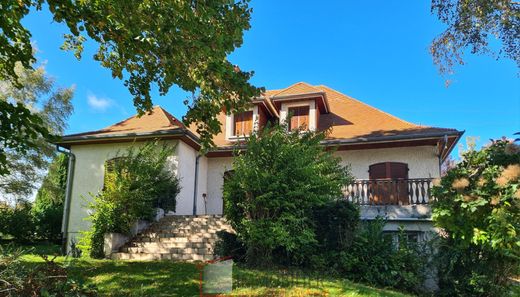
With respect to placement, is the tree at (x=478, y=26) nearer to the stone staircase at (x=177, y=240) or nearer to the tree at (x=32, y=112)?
the stone staircase at (x=177, y=240)

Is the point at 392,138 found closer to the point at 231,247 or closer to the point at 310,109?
the point at 310,109

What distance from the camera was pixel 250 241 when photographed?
8703 millimetres

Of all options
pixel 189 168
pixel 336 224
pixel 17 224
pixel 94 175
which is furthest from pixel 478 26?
pixel 17 224

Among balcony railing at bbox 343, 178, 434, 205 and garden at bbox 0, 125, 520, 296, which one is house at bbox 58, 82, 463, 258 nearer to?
balcony railing at bbox 343, 178, 434, 205

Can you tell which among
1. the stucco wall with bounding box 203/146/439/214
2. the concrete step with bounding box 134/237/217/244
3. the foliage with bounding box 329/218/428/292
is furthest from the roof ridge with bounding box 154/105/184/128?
the foliage with bounding box 329/218/428/292

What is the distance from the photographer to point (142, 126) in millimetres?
15422

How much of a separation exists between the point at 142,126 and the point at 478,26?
1247cm

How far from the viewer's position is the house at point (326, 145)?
12.5 meters

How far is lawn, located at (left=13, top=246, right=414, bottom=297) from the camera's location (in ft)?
20.9

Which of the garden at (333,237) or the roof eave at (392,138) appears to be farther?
the roof eave at (392,138)

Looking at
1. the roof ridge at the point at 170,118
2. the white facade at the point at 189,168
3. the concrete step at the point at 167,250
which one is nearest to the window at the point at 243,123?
the white facade at the point at 189,168

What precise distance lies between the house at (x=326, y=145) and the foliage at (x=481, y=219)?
2784mm

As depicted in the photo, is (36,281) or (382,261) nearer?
(36,281)

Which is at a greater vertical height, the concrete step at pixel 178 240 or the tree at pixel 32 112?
the tree at pixel 32 112
